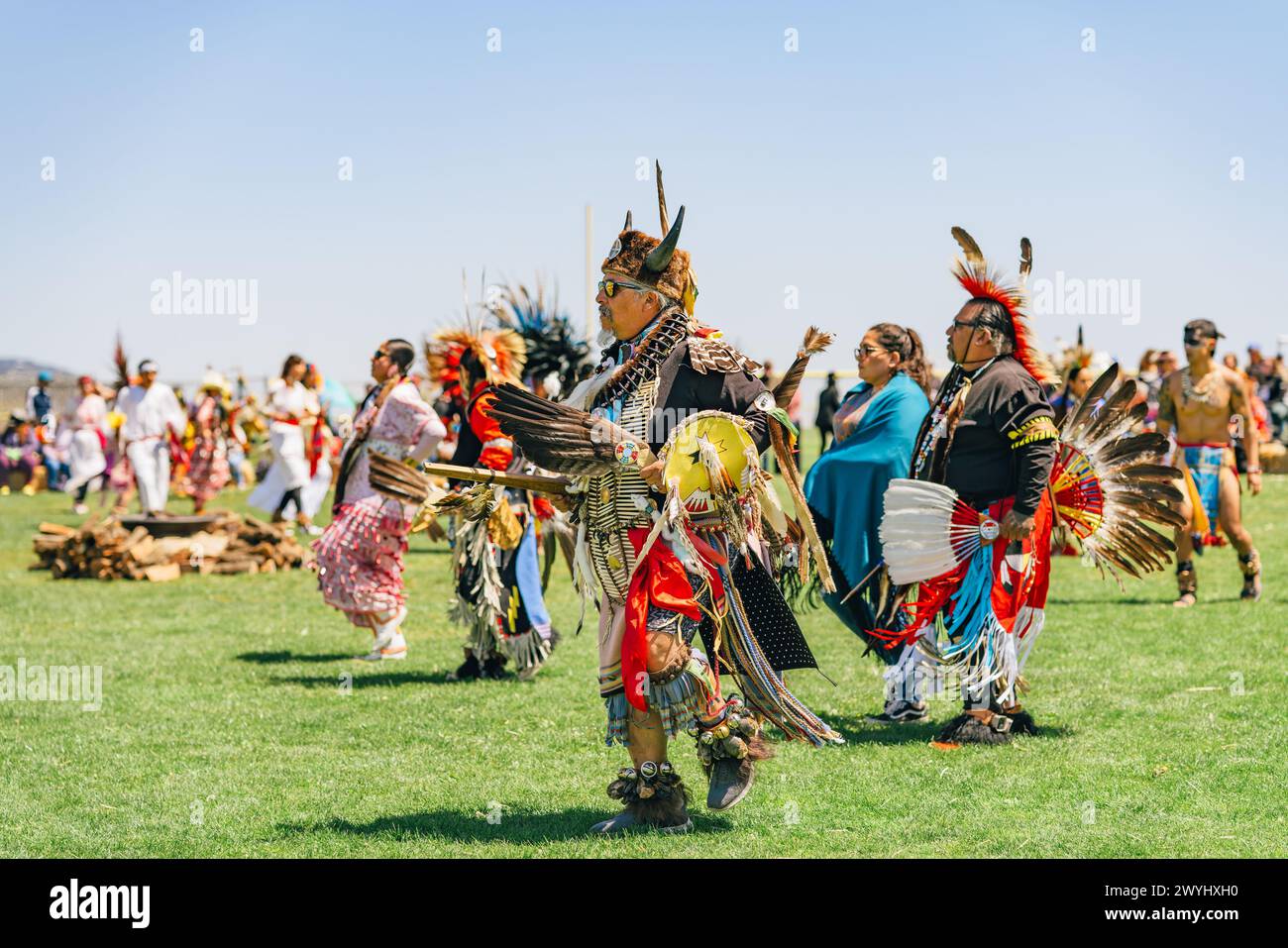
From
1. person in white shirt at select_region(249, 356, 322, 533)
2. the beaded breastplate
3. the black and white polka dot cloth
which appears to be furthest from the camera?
person in white shirt at select_region(249, 356, 322, 533)

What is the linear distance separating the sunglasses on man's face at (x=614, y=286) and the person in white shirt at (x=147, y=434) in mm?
12006

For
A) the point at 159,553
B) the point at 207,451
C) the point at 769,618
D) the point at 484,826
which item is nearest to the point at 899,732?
the point at 769,618

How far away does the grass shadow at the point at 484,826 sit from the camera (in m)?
4.88

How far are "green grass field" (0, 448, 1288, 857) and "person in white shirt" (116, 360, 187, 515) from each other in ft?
20.7

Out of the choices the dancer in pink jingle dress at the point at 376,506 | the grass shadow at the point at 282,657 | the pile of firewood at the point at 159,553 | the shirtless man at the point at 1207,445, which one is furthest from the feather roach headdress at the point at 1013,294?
the pile of firewood at the point at 159,553

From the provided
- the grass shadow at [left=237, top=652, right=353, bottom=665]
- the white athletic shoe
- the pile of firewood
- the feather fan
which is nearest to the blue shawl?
the feather fan

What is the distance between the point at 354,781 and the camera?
18.7 ft

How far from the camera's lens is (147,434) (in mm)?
16016

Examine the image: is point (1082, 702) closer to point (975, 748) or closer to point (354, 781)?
point (975, 748)

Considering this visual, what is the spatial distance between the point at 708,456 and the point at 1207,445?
648 cm

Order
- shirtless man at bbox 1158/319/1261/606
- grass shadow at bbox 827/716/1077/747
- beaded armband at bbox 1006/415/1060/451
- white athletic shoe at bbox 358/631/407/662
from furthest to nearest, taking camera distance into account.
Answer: shirtless man at bbox 1158/319/1261/606 → white athletic shoe at bbox 358/631/407/662 → grass shadow at bbox 827/716/1077/747 → beaded armband at bbox 1006/415/1060/451

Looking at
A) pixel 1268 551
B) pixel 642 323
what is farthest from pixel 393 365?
pixel 1268 551

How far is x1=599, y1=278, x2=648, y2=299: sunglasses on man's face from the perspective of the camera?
16.0 feet

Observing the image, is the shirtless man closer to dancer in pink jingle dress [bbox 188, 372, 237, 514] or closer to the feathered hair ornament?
the feathered hair ornament
